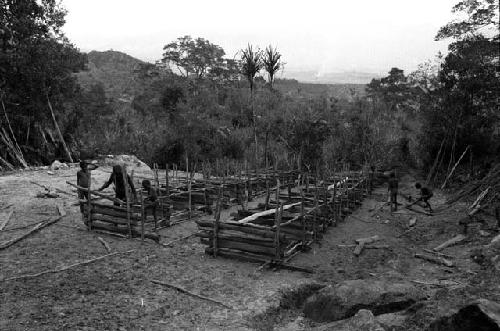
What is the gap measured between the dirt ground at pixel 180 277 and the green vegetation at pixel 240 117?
300 inches

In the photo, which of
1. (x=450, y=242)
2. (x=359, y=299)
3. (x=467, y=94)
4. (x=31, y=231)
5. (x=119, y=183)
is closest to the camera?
(x=359, y=299)

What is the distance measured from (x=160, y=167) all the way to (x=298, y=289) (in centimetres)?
1640

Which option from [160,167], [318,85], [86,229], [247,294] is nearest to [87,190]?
[86,229]

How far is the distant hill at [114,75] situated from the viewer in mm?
45834

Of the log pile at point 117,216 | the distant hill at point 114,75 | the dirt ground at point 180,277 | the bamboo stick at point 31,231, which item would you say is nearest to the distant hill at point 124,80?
the distant hill at point 114,75

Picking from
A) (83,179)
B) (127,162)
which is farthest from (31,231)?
(127,162)

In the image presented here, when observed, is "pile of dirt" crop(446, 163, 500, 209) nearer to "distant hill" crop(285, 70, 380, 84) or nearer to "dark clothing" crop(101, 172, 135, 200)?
"dark clothing" crop(101, 172, 135, 200)

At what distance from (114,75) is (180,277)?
1963 inches

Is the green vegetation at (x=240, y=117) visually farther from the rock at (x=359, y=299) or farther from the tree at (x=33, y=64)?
the rock at (x=359, y=299)

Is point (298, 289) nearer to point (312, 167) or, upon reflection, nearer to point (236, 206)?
point (236, 206)

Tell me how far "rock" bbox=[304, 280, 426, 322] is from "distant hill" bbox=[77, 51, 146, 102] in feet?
123

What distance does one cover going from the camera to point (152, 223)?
10562 mm

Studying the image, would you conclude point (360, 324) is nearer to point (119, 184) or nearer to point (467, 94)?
point (119, 184)

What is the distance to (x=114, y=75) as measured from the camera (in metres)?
52.6
